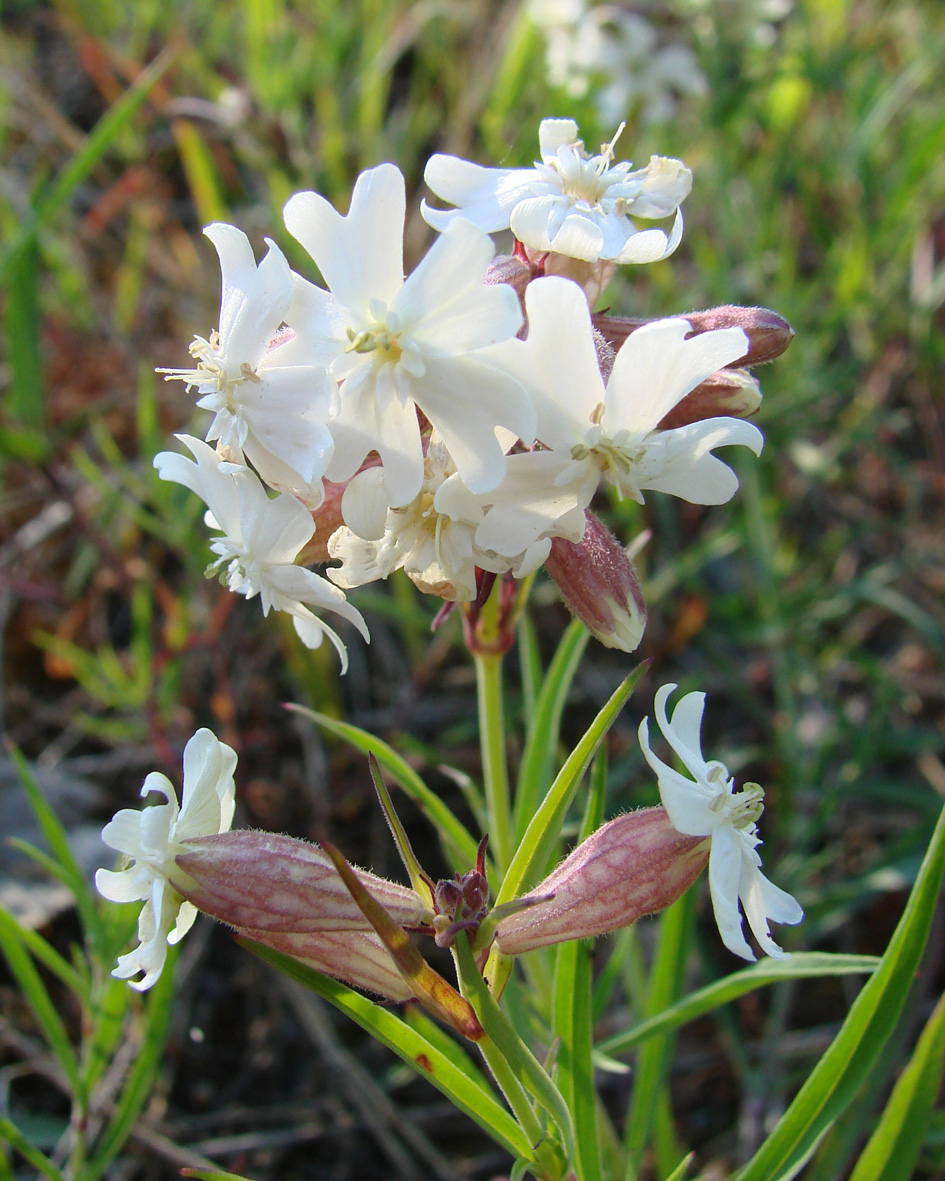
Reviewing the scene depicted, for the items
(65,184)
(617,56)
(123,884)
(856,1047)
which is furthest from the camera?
(617,56)

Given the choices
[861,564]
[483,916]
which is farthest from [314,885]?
[861,564]

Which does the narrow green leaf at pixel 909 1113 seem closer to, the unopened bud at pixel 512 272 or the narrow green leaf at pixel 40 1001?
the unopened bud at pixel 512 272

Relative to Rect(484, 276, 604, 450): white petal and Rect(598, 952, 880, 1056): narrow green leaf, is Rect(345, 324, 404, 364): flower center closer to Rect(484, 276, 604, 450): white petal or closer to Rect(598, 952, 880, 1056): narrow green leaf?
Rect(484, 276, 604, 450): white petal

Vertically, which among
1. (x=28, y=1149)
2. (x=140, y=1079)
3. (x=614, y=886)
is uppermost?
(x=614, y=886)

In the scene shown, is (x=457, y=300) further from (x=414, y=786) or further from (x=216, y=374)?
(x=414, y=786)

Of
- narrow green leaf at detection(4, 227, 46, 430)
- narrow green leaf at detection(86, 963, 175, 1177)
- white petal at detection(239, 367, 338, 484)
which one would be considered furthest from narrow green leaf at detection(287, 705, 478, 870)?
narrow green leaf at detection(4, 227, 46, 430)

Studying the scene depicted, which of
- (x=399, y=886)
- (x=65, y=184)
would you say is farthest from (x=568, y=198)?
(x=65, y=184)
